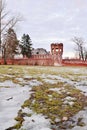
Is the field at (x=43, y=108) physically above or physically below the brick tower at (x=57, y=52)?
below

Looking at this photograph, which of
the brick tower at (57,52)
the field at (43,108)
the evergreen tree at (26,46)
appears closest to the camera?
the field at (43,108)

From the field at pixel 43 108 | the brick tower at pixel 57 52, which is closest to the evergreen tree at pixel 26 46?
the brick tower at pixel 57 52

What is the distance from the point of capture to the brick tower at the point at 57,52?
39.9 m

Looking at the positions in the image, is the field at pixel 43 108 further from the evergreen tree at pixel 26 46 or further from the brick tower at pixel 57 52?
the evergreen tree at pixel 26 46

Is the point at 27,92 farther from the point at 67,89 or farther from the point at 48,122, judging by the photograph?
the point at 48,122

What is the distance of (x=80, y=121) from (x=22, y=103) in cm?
181

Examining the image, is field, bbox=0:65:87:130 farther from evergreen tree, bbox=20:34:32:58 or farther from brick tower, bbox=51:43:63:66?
evergreen tree, bbox=20:34:32:58

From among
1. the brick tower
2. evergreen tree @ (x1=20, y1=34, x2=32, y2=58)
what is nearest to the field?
Result: the brick tower

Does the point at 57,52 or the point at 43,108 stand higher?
the point at 57,52

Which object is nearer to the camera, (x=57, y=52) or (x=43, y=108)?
(x=43, y=108)

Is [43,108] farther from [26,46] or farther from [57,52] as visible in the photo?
[26,46]

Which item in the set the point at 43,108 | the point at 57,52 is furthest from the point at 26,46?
the point at 43,108

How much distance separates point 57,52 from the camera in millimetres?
41188

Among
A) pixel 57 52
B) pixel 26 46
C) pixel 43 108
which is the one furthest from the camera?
pixel 26 46
